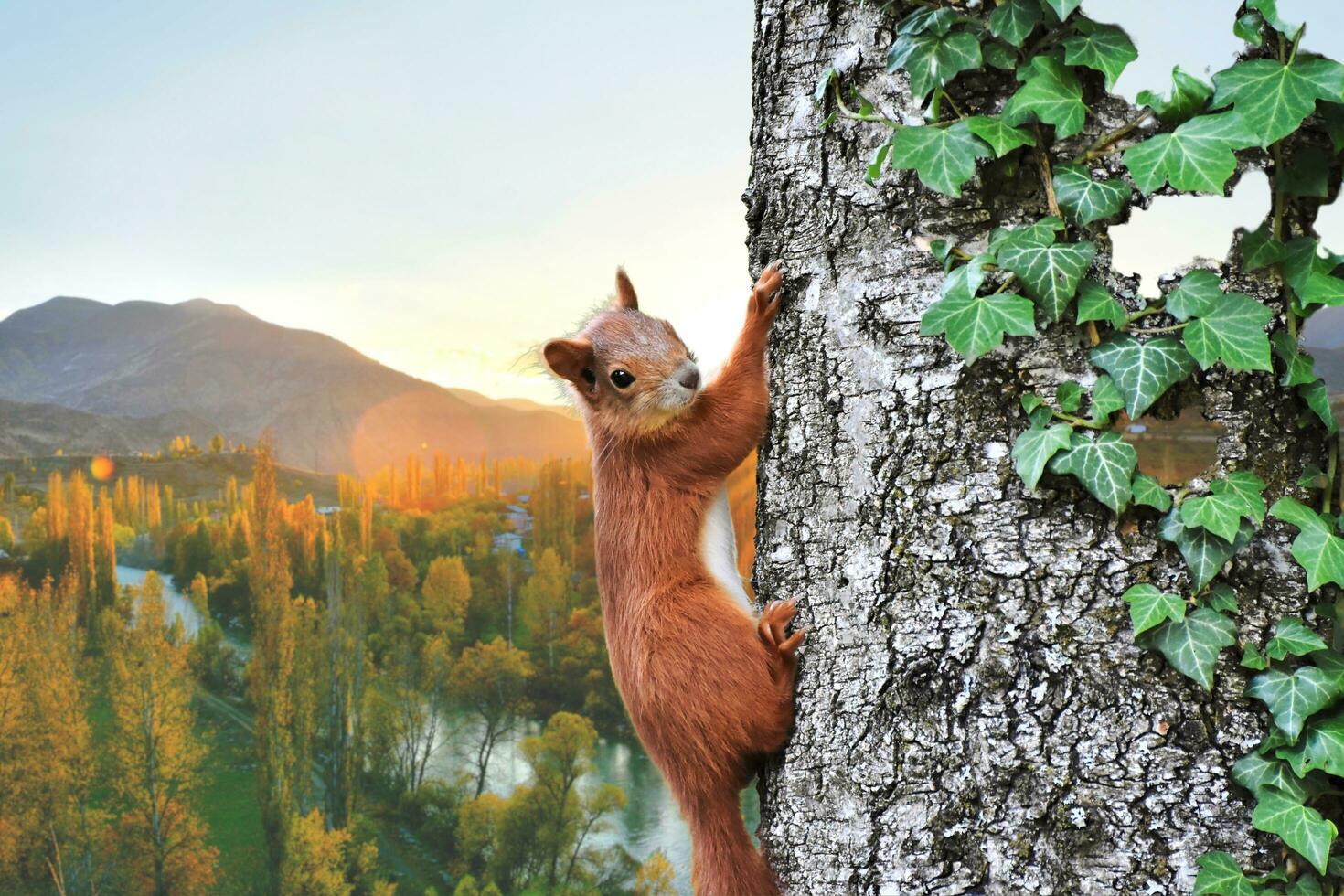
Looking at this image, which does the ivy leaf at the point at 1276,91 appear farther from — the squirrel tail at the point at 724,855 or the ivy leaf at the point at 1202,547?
the squirrel tail at the point at 724,855

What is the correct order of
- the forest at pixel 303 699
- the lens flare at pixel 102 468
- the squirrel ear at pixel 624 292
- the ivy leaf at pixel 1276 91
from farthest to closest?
the lens flare at pixel 102 468 → the forest at pixel 303 699 → the squirrel ear at pixel 624 292 → the ivy leaf at pixel 1276 91

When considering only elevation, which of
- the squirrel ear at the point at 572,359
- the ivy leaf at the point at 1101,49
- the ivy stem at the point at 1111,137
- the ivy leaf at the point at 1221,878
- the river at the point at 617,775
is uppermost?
the ivy leaf at the point at 1101,49

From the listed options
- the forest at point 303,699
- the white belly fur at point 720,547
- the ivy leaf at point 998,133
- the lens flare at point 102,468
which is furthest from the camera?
the lens flare at point 102,468

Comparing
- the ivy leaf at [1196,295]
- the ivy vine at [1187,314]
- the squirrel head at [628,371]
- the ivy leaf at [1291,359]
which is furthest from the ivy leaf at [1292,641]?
the squirrel head at [628,371]

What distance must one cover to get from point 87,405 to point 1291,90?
7.54 metres

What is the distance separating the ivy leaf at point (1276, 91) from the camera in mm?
1299

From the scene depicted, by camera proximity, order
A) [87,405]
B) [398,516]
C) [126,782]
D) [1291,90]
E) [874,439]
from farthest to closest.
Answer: [87,405] < [398,516] < [126,782] < [874,439] < [1291,90]

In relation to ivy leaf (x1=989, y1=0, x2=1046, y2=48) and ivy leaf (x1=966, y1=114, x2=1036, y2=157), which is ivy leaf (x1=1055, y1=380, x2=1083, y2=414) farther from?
ivy leaf (x1=989, y1=0, x2=1046, y2=48)

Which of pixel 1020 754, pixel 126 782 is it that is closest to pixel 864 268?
pixel 1020 754

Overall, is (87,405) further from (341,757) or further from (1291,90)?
(1291,90)

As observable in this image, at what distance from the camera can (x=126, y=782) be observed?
18.4ft

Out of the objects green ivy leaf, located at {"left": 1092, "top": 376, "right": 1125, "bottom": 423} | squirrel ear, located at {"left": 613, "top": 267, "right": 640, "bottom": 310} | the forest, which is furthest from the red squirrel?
the forest

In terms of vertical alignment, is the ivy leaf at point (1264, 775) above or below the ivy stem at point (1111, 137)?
below

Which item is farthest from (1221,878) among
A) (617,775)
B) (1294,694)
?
(617,775)
